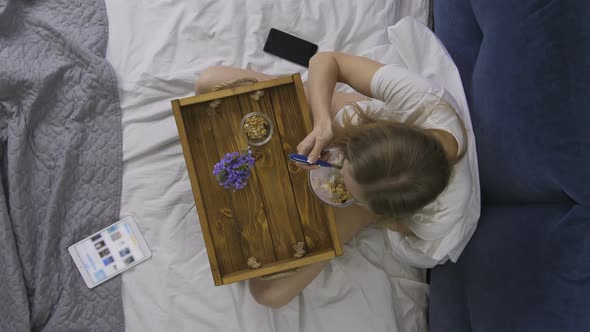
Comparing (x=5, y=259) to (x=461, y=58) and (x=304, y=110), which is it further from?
(x=461, y=58)

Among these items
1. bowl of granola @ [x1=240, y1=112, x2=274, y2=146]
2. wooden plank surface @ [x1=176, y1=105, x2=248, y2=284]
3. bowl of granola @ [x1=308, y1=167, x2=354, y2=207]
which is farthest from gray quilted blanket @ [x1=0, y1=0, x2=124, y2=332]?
bowl of granola @ [x1=308, y1=167, x2=354, y2=207]

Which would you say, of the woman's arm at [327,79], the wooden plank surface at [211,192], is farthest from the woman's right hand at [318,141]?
the wooden plank surface at [211,192]

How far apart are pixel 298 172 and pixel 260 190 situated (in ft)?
0.34

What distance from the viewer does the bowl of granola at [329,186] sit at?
39.3 inches

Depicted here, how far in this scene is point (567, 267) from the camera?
0.82 metres

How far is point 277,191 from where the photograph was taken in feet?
3.33

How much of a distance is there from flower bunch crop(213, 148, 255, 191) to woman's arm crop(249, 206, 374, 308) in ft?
0.91

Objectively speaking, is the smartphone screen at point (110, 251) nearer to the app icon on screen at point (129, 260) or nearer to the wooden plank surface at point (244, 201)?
the app icon on screen at point (129, 260)

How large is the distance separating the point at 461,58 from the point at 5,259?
1.38 m

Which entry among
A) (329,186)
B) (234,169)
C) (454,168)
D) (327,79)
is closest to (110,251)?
(234,169)

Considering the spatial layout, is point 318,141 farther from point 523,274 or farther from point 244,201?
point 523,274

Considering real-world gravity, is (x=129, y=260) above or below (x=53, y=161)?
below

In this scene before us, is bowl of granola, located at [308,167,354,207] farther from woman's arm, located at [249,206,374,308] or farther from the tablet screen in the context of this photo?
the tablet screen

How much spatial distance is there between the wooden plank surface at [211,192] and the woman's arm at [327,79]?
0.25 metres
